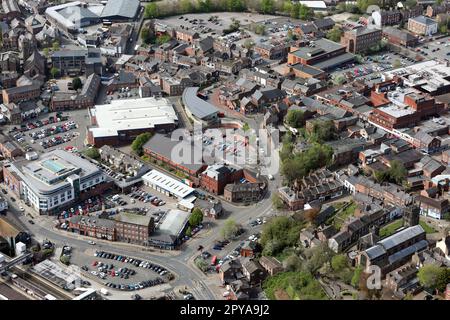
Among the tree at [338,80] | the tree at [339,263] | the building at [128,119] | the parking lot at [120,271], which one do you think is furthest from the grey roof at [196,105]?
the tree at [339,263]

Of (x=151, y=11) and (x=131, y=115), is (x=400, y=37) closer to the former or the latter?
(x=151, y=11)

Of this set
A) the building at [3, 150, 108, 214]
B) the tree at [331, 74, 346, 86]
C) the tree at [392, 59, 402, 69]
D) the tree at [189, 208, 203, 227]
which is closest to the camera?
the tree at [189, 208, 203, 227]

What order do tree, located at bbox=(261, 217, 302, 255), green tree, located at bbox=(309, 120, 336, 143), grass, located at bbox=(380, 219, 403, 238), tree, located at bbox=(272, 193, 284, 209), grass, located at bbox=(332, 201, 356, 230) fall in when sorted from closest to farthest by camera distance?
tree, located at bbox=(261, 217, 302, 255) → grass, located at bbox=(380, 219, 403, 238) → grass, located at bbox=(332, 201, 356, 230) → tree, located at bbox=(272, 193, 284, 209) → green tree, located at bbox=(309, 120, 336, 143)

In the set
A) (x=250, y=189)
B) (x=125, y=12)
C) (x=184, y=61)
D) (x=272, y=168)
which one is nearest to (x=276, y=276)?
(x=250, y=189)

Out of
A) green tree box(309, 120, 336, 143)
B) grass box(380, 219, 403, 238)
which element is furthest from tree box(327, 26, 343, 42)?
grass box(380, 219, 403, 238)

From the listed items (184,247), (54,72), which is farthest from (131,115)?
(184,247)

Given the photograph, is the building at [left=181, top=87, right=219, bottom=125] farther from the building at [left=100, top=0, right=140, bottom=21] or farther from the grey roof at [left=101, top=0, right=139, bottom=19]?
the grey roof at [left=101, top=0, right=139, bottom=19]

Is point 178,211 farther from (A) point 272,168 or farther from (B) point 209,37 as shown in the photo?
(B) point 209,37
